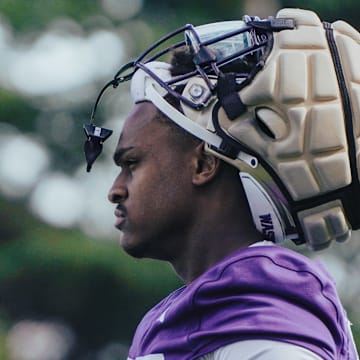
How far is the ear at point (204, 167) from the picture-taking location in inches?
168

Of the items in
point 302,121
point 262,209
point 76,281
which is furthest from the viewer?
point 76,281

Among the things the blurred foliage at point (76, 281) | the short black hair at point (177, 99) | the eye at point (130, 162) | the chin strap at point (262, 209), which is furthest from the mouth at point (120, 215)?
the blurred foliage at point (76, 281)

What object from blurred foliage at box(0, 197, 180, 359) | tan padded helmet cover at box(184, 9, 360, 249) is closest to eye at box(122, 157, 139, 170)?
tan padded helmet cover at box(184, 9, 360, 249)

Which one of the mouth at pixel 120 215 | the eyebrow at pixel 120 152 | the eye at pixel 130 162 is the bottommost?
the mouth at pixel 120 215

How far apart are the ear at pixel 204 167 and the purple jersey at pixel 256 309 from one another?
0.23 m

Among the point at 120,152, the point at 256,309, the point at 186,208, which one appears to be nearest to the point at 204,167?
the point at 186,208

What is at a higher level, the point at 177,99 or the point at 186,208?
the point at 177,99

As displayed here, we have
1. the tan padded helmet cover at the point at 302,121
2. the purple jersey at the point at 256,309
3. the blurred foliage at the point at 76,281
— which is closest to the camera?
the purple jersey at the point at 256,309

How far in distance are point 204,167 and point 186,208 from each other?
0.39 feet

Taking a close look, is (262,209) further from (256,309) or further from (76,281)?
(76,281)

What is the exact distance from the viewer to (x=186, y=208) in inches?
169

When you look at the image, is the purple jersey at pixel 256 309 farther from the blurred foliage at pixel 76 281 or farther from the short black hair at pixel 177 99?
the blurred foliage at pixel 76 281

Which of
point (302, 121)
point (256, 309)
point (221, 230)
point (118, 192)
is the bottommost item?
point (256, 309)

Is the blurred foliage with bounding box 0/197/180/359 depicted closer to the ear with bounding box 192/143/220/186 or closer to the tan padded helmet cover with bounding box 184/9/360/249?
the ear with bounding box 192/143/220/186
